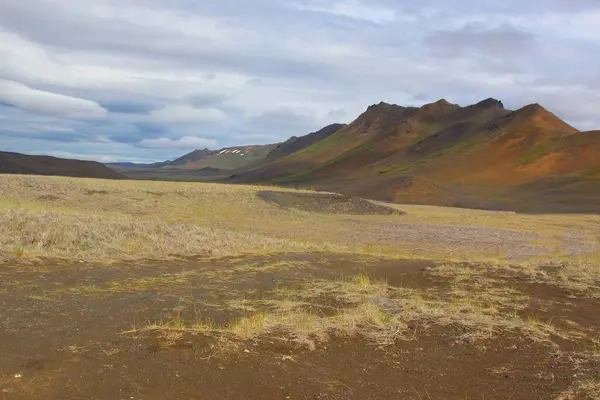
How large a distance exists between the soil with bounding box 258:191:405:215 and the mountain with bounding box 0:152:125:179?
86.5 m

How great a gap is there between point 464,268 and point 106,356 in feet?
39.7

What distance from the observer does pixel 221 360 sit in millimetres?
6676

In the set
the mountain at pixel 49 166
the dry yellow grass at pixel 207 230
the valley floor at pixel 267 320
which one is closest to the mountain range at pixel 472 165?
the mountain at pixel 49 166

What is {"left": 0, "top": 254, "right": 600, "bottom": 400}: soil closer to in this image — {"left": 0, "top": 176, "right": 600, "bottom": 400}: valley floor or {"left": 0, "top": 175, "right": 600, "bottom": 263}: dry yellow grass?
{"left": 0, "top": 176, "right": 600, "bottom": 400}: valley floor

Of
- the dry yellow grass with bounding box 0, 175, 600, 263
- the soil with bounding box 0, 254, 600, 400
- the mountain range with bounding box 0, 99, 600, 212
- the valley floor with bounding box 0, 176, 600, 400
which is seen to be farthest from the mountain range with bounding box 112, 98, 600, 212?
the soil with bounding box 0, 254, 600, 400

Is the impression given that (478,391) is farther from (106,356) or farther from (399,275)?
(399,275)

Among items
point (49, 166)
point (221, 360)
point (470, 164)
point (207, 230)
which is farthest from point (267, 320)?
point (49, 166)

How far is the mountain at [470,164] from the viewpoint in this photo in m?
78.2

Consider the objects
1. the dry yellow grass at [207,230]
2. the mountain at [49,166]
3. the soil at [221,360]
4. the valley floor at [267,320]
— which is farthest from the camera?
the mountain at [49,166]

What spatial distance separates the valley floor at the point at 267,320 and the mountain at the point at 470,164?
58714mm

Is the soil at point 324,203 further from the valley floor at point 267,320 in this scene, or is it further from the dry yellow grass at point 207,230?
the valley floor at point 267,320

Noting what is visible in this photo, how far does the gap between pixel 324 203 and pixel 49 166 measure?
100 m

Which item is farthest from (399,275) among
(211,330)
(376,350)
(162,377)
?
(162,377)

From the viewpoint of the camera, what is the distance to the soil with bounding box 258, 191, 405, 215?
3944 cm
